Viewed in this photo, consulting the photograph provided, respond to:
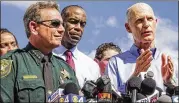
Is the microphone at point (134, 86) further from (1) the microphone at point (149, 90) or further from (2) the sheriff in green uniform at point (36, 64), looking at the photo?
(2) the sheriff in green uniform at point (36, 64)

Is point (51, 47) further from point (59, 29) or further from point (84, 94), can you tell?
point (84, 94)

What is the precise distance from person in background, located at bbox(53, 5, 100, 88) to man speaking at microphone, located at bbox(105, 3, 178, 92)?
347 mm

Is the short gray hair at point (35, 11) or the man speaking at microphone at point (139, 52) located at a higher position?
the short gray hair at point (35, 11)

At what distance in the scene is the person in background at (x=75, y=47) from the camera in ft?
19.0

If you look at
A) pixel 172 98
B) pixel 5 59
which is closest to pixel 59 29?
pixel 5 59

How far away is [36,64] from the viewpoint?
176 inches

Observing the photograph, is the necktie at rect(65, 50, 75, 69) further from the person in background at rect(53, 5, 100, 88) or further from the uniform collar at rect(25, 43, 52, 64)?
the uniform collar at rect(25, 43, 52, 64)

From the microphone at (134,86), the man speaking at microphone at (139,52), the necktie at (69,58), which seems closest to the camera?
the microphone at (134,86)

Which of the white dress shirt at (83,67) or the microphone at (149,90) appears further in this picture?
the white dress shirt at (83,67)

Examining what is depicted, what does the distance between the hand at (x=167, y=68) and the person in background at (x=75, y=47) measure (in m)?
0.92

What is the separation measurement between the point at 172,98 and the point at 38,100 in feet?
4.37

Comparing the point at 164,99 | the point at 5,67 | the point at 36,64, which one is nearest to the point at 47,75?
the point at 36,64

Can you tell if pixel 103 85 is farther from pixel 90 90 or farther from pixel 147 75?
pixel 147 75

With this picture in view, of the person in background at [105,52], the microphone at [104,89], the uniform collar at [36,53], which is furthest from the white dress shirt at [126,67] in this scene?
the person in background at [105,52]
